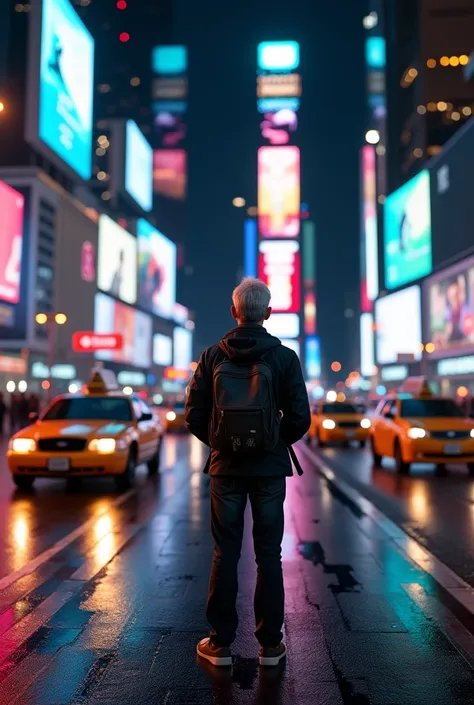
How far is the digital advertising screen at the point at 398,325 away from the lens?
8300cm

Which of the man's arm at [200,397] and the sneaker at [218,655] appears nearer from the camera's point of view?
the sneaker at [218,655]

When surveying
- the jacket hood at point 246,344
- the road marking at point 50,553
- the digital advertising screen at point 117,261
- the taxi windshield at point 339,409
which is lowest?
the road marking at point 50,553

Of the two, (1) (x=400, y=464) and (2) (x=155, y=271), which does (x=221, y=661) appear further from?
(2) (x=155, y=271)

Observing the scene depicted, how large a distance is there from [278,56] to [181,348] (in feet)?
204

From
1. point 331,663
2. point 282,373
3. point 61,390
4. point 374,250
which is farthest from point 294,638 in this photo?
point 374,250

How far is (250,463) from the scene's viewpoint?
3.47m

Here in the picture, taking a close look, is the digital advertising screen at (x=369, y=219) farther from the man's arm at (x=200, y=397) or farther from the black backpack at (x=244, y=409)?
the black backpack at (x=244, y=409)

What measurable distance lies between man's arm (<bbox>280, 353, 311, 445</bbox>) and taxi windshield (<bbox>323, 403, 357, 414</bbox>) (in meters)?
20.0

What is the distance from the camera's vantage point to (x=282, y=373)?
140 inches

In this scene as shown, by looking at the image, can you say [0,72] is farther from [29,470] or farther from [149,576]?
[149,576]

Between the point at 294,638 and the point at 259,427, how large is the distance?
1457mm

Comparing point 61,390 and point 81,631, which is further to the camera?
point 61,390

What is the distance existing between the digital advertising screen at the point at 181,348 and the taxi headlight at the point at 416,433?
128527 millimetres

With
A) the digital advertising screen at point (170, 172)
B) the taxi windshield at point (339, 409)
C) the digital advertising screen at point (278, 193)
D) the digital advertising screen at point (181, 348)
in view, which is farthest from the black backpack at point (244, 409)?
the digital advertising screen at point (170, 172)
